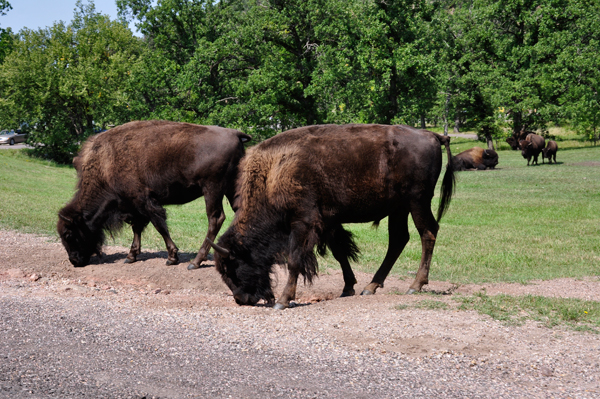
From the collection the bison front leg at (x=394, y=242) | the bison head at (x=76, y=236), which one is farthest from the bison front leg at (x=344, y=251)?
the bison head at (x=76, y=236)

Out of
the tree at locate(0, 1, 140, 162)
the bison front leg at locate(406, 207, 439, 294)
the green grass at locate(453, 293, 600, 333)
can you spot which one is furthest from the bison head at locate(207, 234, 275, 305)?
the tree at locate(0, 1, 140, 162)

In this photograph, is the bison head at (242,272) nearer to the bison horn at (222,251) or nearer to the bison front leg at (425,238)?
the bison horn at (222,251)

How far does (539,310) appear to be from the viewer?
6.40m

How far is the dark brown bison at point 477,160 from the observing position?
114ft

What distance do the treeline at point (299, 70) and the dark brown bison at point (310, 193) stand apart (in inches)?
927

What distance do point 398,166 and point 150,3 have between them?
3159 centimetres

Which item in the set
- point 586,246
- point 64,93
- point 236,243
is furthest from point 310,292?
point 64,93

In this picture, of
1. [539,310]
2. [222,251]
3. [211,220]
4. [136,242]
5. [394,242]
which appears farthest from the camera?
[136,242]

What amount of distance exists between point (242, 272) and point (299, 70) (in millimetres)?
26478

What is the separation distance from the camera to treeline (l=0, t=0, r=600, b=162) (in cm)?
3145

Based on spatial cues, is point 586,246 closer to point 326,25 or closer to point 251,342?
point 251,342

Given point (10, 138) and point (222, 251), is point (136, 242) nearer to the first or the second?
point (222, 251)

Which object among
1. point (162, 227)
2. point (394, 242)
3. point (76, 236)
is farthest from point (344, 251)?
point (76, 236)

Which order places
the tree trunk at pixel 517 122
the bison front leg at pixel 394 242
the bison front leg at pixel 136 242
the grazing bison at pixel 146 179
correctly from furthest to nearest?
the tree trunk at pixel 517 122, the bison front leg at pixel 136 242, the grazing bison at pixel 146 179, the bison front leg at pixel 394 242
